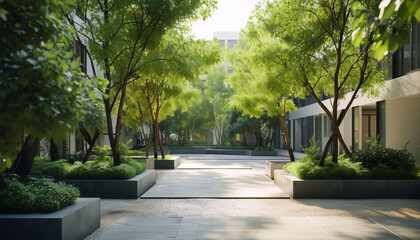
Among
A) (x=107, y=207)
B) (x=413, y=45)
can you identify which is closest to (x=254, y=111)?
(x=413, y=45)

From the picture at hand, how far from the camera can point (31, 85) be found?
360 centimetres

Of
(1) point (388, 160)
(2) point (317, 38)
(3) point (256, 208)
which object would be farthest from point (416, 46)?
(3) point (256, 208)

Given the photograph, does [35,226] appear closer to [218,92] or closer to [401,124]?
[401,124]

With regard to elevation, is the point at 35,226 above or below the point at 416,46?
below

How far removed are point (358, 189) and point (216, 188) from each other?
4.38 meters

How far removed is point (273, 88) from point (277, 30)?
2.11 meters

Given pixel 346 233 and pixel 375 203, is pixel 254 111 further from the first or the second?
pixel 346 233

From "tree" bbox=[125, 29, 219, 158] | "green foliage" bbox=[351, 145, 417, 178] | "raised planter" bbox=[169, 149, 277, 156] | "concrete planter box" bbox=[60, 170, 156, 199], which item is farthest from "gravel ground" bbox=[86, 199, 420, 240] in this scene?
"raised planter" bbox=[169, 149, 277, 156]

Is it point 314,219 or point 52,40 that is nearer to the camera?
point 52,40

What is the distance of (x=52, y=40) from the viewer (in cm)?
456

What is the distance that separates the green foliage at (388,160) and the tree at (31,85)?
9.90 m

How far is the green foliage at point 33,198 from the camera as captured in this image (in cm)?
609

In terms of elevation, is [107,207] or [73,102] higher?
[73,102]

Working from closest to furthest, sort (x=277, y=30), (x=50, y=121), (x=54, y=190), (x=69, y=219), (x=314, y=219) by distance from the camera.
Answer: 1. (x=50, y=121)
2. (x=69, y=219)
3. (x=54, y=190)
4. (x=314, y=219)
5. (x=277, y=30)
